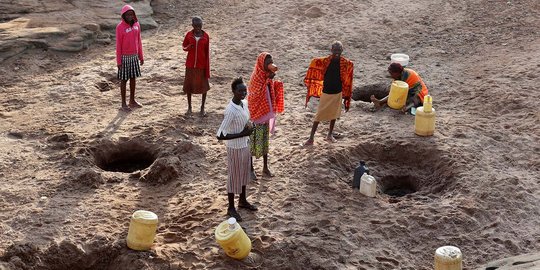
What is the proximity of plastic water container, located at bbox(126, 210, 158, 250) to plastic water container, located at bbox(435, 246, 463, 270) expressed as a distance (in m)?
2.37

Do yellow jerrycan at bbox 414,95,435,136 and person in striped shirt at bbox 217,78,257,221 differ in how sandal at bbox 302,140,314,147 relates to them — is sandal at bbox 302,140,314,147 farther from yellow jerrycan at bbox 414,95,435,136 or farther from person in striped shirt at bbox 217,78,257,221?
person in striped shirt at bbox 217,78,257,221

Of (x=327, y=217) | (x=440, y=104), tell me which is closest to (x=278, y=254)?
(x=327, y=217)

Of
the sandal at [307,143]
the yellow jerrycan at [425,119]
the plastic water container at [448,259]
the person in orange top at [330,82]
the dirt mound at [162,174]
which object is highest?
the person in orange top at [330,82]

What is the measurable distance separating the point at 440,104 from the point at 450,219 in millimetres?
2820

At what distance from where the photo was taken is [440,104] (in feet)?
32.3

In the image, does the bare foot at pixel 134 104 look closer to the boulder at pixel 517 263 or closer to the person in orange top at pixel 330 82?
the person in orange top at pixel 330 82

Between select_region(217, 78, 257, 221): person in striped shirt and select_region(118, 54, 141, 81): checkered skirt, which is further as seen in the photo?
select_region(118, 54, 141, 81): checkered skirt

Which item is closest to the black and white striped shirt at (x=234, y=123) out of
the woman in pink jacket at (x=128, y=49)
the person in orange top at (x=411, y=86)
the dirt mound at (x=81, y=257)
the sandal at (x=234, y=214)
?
the sandal at (x=234, y=214)

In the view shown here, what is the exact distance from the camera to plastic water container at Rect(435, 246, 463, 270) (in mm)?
6336

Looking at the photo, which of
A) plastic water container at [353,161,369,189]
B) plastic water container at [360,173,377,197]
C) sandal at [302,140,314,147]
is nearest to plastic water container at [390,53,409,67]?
sandal at [302,140,314,147]

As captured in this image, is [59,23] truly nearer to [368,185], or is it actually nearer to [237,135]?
[237,135]

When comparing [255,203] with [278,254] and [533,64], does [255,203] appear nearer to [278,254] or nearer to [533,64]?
[278,254]

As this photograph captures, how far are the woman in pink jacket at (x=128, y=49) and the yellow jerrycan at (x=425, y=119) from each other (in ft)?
11.1

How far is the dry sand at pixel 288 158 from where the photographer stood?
271 inches
